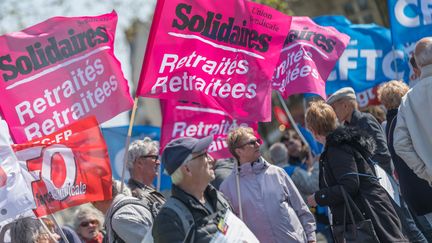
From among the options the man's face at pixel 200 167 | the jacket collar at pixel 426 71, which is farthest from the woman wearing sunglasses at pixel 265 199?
the man's face at pixel 200 167

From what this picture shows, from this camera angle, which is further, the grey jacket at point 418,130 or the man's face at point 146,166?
the man's face at point 146,166

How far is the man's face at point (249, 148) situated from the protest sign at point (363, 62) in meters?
4.76

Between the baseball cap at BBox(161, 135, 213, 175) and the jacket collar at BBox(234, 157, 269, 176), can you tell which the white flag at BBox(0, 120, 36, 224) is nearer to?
the baseball cap at BBox(161, 135, 213, 175)

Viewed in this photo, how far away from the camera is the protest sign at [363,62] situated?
11.9 metres

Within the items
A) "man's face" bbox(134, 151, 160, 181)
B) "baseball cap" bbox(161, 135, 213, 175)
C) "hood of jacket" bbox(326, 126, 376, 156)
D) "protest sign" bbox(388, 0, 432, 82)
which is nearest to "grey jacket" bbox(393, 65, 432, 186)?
"hood of jacket" bbox(326, 126, 376, 156)

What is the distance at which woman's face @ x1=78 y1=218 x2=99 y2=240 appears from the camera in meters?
8.22

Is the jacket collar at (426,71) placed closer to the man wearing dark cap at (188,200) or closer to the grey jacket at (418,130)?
the grey jacket at (418,130)

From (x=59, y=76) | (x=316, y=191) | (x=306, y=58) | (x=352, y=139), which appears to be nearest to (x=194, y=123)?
(x=306, y=58)

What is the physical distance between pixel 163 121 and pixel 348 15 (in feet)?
98.5

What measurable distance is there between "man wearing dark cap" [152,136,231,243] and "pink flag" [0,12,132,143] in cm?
231

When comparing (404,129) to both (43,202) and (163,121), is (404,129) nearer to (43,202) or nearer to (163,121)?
(43,202)

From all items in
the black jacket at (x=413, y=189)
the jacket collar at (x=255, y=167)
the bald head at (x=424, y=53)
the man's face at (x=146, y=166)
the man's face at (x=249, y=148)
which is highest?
the bald head at (x=424, y=53)

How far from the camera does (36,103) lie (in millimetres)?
7461

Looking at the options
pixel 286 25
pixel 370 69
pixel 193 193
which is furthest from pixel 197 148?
pixel 370 69
